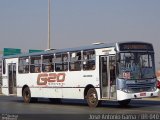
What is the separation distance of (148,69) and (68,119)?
6.04 m

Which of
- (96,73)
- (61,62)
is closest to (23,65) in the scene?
(61,62)

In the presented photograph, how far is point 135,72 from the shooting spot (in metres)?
20.9

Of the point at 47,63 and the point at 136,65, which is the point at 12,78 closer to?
the point at 47,63

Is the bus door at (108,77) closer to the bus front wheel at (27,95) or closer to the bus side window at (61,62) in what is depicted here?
the bus side window at (61,62)

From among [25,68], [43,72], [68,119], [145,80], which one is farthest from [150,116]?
[25,68]

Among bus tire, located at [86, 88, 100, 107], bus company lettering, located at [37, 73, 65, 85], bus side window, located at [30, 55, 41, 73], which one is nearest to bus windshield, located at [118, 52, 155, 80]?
bus tire, located at [86, 88, 100, 107]

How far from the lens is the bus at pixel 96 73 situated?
20750 mm

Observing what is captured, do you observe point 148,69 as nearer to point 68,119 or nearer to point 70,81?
point 70,81

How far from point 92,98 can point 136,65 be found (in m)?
2.74

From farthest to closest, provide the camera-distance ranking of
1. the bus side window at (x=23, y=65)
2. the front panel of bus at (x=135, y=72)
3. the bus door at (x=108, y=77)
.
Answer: the bus side window at (x=23, y=65) < the bus door at (x=108, y=77) < the front panel of bus at (x=135, y=72)

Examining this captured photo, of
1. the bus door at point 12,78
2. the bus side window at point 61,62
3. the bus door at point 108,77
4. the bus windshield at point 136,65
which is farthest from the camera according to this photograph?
the bus door at point 12,78

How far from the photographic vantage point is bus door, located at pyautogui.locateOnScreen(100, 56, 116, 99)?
2111cm

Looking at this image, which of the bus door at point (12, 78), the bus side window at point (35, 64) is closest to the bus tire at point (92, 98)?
the bus side window at point (35, 64)

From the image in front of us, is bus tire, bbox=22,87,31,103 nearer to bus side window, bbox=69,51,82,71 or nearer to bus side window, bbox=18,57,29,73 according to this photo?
bus side window, bbox=18,57,29,73
